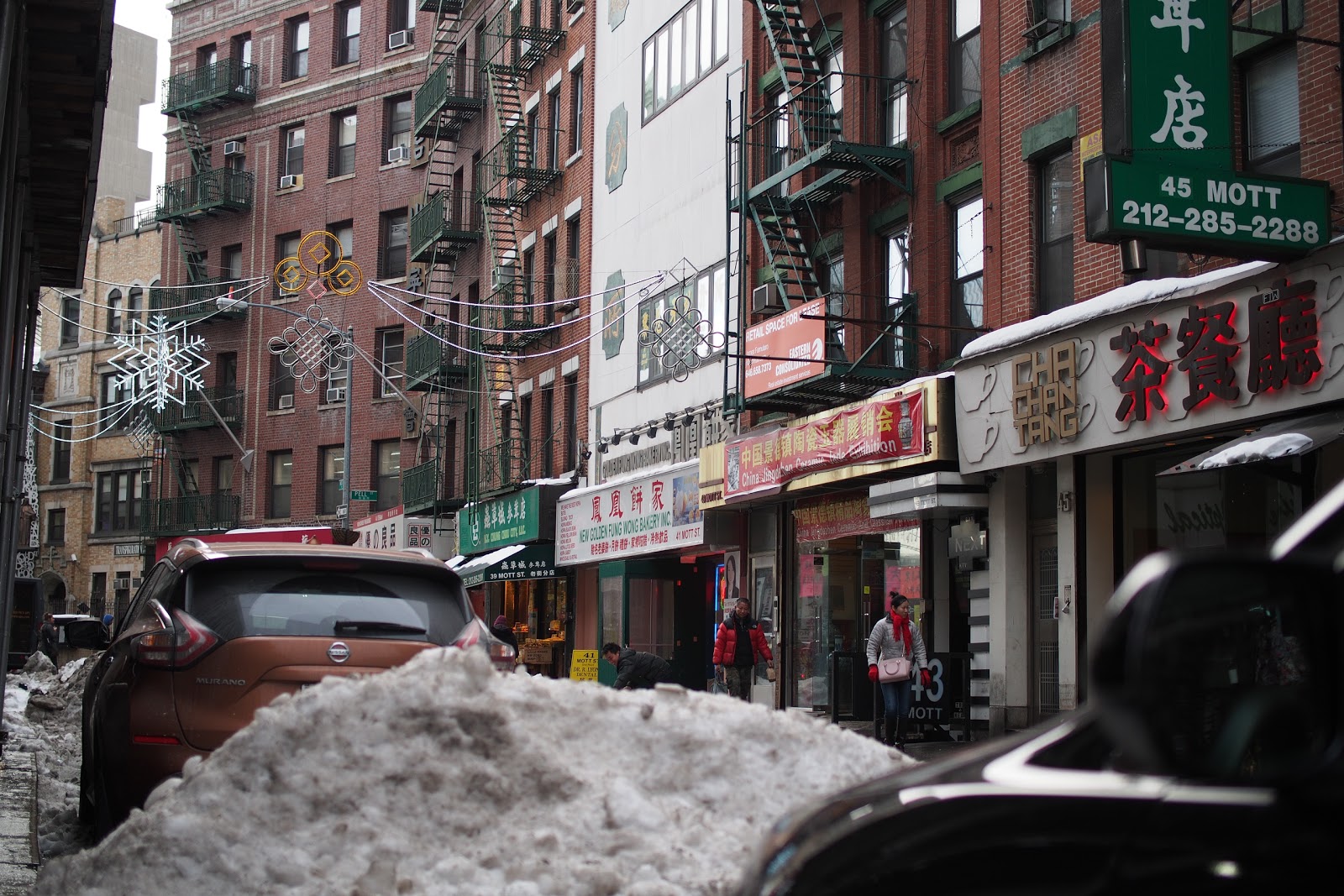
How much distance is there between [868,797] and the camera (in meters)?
2.74

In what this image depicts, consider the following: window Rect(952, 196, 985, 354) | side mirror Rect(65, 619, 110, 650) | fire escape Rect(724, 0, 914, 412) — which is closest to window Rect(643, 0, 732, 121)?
fire escape Rect(724, 0, 914, 412)

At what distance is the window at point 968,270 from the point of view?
65.3ft

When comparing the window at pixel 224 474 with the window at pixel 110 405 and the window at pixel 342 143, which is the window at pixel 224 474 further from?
the window at pixel 342 143

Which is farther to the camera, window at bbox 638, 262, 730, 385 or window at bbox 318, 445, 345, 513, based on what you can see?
window at bbox 318, 445, 345, 513

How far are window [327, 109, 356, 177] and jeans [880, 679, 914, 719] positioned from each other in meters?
37.4

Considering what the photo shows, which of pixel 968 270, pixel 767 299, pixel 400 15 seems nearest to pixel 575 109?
pixel 767 299

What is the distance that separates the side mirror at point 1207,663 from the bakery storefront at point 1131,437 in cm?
1131

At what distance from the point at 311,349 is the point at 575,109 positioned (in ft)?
44.0

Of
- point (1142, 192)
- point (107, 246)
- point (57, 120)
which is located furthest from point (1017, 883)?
point (107, 246)

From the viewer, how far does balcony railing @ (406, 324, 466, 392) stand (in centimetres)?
4144

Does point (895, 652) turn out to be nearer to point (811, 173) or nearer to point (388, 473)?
point (811, 173)

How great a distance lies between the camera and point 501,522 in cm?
3666

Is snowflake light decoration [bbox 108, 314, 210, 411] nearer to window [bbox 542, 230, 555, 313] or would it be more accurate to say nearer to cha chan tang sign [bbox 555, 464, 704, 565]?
window [bbox 542, 230, 555, 313]

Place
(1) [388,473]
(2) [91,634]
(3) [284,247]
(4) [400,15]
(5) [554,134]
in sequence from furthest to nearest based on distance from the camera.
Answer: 1. (3) [284,247]
2. (4) [400,15]
3. (1) [388,473]
4. (5) [554,134]
5. (2) [91,634]
